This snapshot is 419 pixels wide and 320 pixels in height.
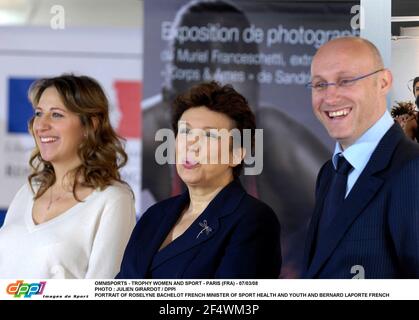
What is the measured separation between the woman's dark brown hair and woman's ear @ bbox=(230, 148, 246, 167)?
12 mm

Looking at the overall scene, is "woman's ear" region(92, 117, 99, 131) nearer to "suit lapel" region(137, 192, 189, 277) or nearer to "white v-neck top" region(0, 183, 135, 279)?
"white v-neck top" region(0, 183, 135, 279)

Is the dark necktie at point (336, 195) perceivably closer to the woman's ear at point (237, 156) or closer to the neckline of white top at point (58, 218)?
the woman's ear at point (237, 156)

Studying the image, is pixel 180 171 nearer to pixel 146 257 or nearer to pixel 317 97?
pixel 146 257

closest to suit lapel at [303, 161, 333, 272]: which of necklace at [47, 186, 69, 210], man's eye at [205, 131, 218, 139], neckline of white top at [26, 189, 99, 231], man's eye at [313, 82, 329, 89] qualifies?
man's eye at [313, 82, 329, 89]

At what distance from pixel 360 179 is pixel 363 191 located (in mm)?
48

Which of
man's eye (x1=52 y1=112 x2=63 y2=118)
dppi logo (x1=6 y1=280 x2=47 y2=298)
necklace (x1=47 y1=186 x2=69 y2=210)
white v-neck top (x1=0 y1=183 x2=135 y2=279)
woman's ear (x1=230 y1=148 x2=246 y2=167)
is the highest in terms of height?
man's eye (x1=52 y1=112 x2=63 y2=118)

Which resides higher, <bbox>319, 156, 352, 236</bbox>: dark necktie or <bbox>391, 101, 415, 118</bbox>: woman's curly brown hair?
<bbox>391, 101, 415, 118</bbox>: woman's curly brown hair

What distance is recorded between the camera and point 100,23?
2.89 metres

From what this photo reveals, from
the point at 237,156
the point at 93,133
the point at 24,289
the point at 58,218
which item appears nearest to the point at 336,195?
the point at 237,156

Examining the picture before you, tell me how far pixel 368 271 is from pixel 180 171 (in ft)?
2.51

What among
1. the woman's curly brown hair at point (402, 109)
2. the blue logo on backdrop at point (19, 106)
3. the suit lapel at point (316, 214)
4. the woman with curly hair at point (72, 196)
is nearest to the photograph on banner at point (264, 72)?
the suit lapel at point (316, 214)

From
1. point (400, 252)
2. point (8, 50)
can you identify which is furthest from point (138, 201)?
point (400, 252)

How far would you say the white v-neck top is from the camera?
9.29ft

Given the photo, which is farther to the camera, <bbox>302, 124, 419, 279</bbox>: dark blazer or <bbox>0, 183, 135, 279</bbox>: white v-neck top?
<bbox>0, 183, 135, 279</bbox>: white v-neck top
